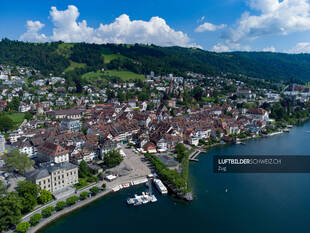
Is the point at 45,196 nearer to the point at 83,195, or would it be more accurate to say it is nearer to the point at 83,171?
the point at 83,195

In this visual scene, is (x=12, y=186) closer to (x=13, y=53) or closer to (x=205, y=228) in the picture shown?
(x=205, y=228)

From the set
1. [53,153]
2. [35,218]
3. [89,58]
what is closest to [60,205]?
[35,218]

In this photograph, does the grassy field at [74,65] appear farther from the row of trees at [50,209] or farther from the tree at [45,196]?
the row of trees at [50,209]

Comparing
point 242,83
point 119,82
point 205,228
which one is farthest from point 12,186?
point 242,83

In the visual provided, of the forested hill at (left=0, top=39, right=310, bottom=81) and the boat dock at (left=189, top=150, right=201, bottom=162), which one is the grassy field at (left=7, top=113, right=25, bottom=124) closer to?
the boat dock at (left=189, top=150, right=201, bottom=162)

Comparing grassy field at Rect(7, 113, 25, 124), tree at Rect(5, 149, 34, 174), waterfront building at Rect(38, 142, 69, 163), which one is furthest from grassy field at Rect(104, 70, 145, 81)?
tree at Rect(5, 149, 34, 174)

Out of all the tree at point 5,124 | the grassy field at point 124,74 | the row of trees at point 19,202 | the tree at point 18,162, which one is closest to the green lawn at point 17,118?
the tree at point 5,124
